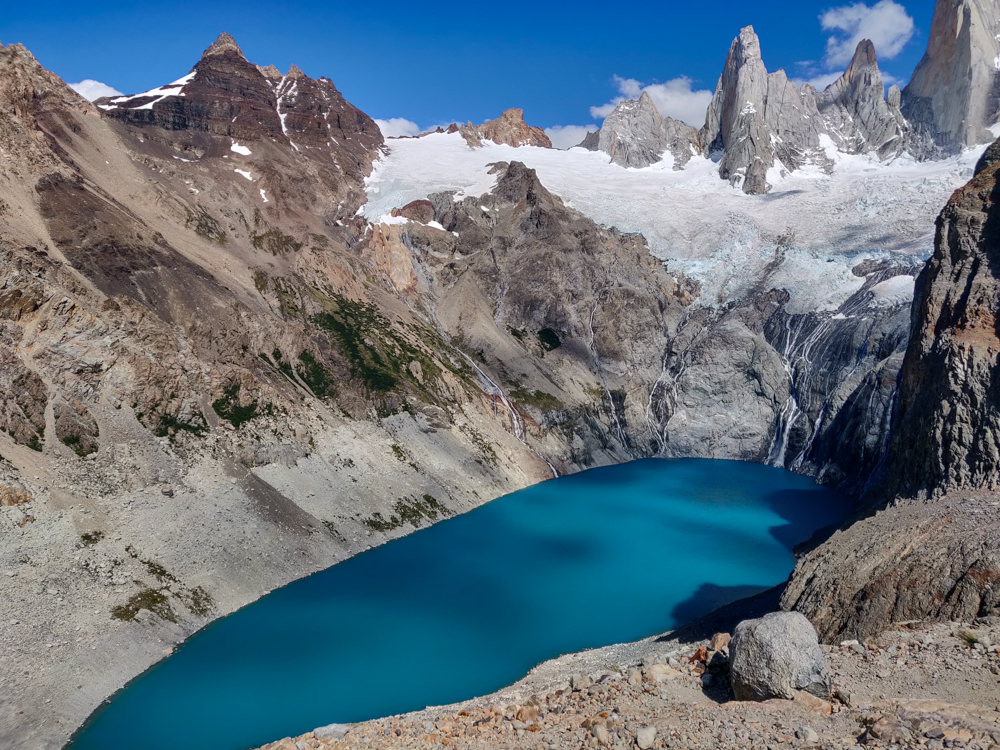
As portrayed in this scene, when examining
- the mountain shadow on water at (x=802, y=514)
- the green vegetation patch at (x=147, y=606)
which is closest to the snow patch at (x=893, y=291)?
the mountain shadow on water at (x=802, y=514)

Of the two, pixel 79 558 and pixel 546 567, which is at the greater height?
pixel 79 558

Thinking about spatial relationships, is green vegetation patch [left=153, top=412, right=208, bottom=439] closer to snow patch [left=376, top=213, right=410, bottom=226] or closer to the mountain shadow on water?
the mountain shadow on water

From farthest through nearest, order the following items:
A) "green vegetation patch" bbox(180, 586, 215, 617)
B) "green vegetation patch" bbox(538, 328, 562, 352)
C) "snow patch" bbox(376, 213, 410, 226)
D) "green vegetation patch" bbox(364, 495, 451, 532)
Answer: "snow patch" bbox(376, 213, 410, 226), "green vegetation patch" bbox(538, 328, 562, 352), "green vegetation patch" bbox(364, 495, 451, 532), "green vegetation patch" bbox(180, 586, 215, 617)

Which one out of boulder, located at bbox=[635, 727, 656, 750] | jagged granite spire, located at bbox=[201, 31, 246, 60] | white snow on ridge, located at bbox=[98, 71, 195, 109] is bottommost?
boulder, located at bbox=[635, 727, 656, 750]

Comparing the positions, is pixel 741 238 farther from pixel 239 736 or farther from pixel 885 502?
pixel 239 736

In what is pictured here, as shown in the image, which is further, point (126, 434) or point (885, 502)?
point (126, 434)

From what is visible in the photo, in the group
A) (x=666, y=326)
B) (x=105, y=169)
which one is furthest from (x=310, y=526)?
(x=666, y=326)

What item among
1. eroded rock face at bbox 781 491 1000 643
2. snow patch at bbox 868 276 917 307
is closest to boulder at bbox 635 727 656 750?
eroded rock face at bbox 781 491 1000 643

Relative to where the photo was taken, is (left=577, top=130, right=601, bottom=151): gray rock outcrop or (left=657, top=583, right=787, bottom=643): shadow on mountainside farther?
(left=577, top=130, right=601, bottom=151): gray rock outcrop
